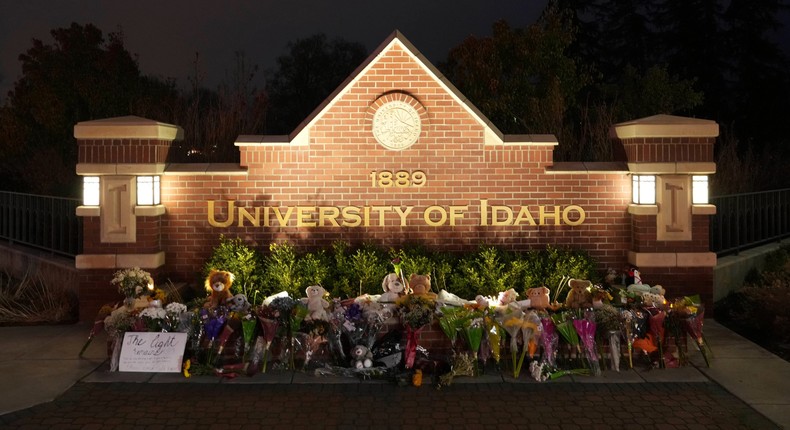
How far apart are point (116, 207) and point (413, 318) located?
4.43 metres

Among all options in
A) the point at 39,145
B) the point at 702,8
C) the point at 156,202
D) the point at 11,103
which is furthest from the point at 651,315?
the point at 702,8

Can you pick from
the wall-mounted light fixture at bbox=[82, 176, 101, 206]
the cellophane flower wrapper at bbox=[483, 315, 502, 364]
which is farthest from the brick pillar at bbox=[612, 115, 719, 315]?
the wall-mounted light fixture at bbox=[82, 176, 101, 206]

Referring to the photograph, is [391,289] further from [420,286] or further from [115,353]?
[115,353]

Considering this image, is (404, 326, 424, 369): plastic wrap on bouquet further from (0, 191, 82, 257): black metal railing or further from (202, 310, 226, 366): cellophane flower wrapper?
(0, 191, 82, 257): black metal railing

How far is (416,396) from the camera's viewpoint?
7.46 m

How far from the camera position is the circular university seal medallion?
1062cm

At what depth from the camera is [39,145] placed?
24266 mm

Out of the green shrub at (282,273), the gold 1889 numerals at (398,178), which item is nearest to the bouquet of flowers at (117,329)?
the green shrub at (282,273)

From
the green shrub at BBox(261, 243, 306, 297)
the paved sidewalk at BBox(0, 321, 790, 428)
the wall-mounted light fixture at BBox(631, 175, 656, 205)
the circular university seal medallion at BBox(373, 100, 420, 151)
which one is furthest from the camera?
the circular university seal medallion at BBox(373, 100, 420, 151)

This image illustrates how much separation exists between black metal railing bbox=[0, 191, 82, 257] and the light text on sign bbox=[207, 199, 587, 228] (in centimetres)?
356

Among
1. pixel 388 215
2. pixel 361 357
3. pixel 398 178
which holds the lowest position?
pixel 361 357

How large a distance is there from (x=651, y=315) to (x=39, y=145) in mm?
20897

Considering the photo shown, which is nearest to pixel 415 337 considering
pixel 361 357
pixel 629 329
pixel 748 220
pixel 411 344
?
pixel 411 344

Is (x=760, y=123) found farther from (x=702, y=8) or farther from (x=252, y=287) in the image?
(x=252, y=287)
